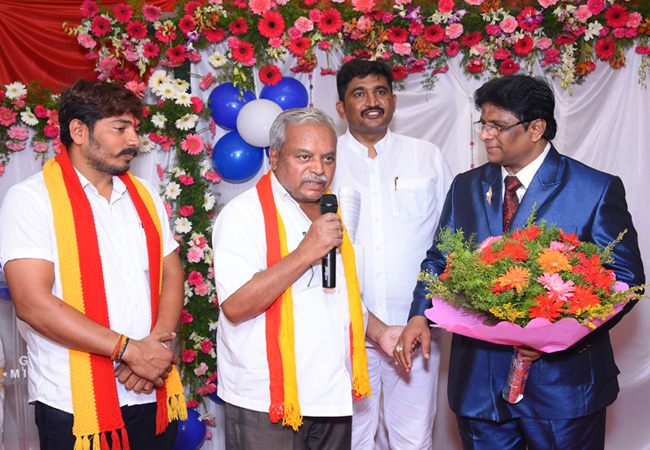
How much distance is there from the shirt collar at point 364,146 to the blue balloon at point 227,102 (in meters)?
1.01

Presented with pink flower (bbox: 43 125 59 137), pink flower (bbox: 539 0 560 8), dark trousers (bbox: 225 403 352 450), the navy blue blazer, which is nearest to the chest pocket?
the navy blue blazer

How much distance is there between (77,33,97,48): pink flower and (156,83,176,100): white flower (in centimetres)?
61

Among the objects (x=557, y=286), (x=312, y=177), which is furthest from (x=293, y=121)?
(x=557, y=286)

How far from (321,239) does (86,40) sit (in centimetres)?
292

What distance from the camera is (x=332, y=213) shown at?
213 centimetres

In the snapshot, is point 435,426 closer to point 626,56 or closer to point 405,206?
point 405,206

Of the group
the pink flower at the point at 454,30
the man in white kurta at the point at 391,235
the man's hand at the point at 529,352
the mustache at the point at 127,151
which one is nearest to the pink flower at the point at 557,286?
the man's hand at the point at 529,352

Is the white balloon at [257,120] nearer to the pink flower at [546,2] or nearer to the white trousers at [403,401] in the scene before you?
the white trousers at [403,401]

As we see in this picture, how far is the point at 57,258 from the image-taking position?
2.28 metres

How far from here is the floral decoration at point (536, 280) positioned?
6.18 ft

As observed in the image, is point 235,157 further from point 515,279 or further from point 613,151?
point 613,151

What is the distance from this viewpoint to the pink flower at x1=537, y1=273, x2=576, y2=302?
1.87 metres

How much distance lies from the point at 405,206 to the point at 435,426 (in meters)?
1.95

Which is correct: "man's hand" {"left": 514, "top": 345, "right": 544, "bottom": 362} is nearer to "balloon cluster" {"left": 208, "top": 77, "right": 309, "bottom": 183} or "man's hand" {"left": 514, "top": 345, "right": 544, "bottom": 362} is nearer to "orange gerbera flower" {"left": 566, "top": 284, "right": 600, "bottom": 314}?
"orange gerbera flower" {"left": 566, "top": 284, "right": 600, "bottom": 314}
